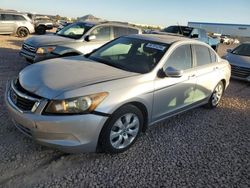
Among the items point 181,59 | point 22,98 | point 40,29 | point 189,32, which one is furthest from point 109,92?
point 40,29

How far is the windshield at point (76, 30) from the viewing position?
808 cm

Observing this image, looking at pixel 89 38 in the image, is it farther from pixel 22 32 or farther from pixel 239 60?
pixel 22 32

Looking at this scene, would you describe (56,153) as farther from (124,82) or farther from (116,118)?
(124,82)

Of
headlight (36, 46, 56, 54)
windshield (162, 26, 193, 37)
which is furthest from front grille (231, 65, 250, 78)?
headlight (36, 46, 56, 54)

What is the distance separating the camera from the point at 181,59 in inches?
173

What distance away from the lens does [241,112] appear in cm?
589

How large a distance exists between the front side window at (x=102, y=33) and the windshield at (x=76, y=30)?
9.0 inches

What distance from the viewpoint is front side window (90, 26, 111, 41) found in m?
8.21

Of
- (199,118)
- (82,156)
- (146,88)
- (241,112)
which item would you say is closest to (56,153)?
(82,156)

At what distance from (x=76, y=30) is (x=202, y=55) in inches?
191

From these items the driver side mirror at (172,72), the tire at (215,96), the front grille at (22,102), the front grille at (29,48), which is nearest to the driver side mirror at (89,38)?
the front grille at (29,48)

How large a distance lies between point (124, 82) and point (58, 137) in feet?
3.63

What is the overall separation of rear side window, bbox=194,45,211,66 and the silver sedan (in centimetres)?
2

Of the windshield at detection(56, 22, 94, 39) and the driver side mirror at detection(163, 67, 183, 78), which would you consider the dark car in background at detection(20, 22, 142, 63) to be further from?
the driver side mirror at detection(163, 67, 183, 78)
